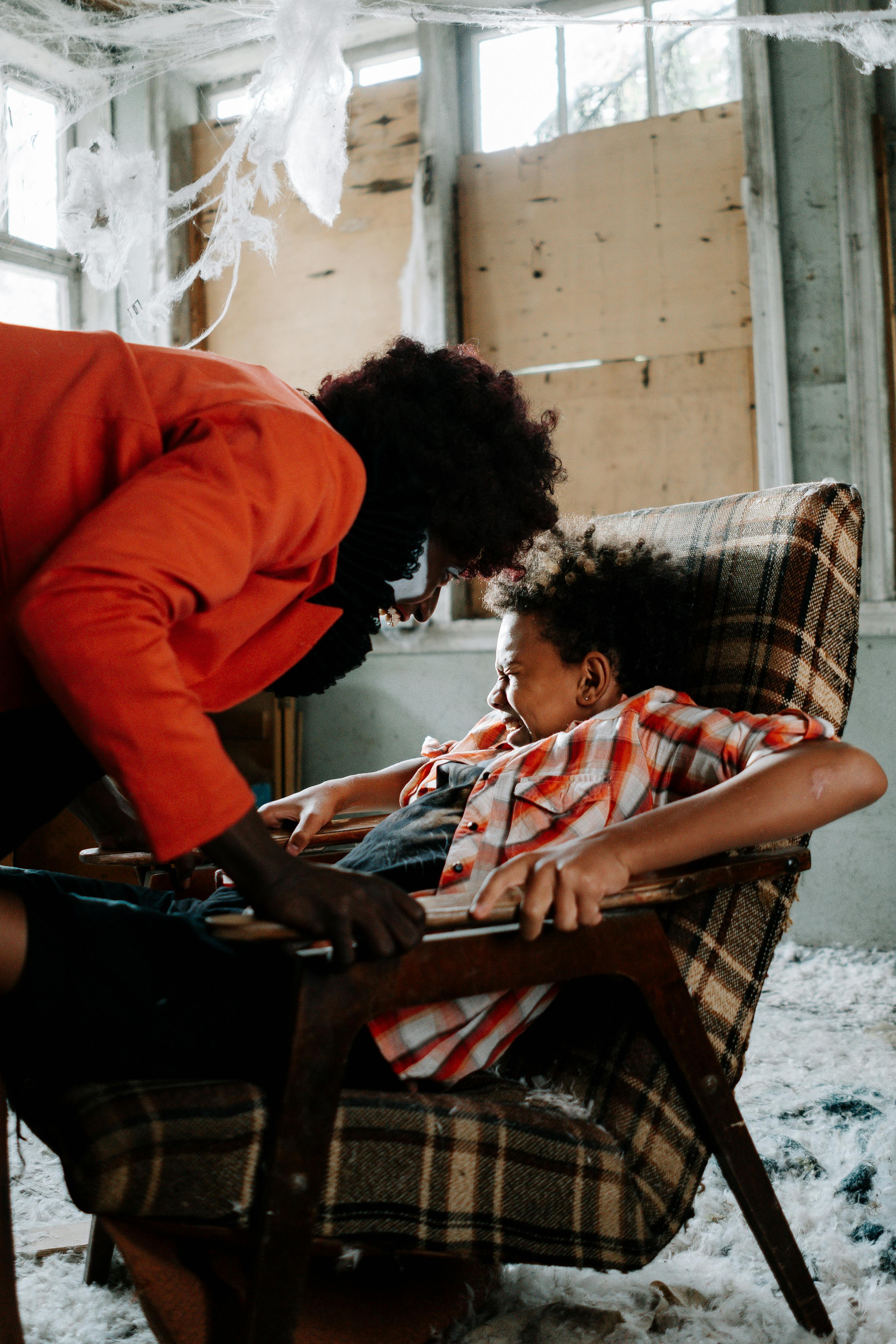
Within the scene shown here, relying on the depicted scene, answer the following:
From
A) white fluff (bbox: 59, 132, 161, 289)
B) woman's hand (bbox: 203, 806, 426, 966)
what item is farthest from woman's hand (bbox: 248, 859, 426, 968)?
white fluff (bbox: 59, 132, 161, 289)

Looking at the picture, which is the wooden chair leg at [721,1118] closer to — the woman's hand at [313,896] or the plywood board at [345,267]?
the woman's hand at [313,896]

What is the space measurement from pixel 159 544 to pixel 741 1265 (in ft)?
4.32

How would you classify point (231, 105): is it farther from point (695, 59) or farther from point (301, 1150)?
point (301, 1150)

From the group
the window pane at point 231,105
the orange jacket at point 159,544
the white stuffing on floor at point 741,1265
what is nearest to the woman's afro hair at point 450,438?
the orange jacket at point 159,544

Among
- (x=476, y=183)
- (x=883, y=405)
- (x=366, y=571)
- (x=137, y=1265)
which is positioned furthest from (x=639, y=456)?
(x=137, y=1265)

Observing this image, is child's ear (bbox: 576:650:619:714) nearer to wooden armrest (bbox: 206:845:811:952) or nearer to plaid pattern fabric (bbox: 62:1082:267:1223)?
wooden armrest (bbox: 206:845:811:952)

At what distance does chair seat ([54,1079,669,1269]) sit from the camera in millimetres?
996

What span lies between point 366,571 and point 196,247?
10.5 feet

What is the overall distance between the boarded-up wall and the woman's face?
2000 millimetres

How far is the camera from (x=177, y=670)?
89cm

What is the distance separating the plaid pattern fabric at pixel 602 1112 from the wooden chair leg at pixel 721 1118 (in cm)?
4

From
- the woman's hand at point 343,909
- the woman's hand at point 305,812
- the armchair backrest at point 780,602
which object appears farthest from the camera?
the woman's hand at point 305,812

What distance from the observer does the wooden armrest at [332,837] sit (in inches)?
64.6

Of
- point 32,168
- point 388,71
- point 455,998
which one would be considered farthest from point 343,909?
point 32,168
